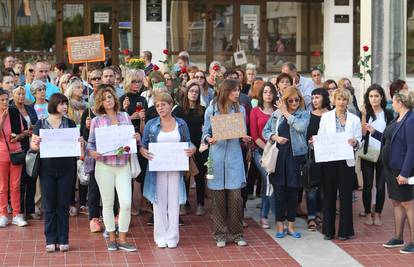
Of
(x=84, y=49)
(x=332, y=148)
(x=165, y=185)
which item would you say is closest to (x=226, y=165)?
(x=165, y=185)

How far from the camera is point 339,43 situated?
2178 centimetres

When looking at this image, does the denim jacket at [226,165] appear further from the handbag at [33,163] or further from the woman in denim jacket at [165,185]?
the handbag at [33,163]

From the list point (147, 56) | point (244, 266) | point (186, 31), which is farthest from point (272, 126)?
point (186, 31)

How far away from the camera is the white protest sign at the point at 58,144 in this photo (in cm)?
848

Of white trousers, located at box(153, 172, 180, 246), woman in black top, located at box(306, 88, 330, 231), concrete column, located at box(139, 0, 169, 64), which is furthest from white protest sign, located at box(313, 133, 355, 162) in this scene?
concrete column, located at box(139, 0, 169, 64)

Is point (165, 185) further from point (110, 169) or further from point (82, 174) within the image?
point (82, 174)

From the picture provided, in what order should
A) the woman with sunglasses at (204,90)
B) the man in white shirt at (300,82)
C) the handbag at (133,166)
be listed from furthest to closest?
the man in white shirt at (300,82)
the woman with sunglasses at (204,90)
the handbag at (133,166)

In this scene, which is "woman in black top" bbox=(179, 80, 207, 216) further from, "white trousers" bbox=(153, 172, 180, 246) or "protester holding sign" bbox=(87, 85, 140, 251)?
"protester holding sign" bbox=(87, 85, 140, 251)

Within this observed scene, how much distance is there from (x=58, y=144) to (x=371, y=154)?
4.02 m

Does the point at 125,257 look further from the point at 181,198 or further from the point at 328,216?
the point at 328,216

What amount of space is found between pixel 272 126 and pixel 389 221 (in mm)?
2372

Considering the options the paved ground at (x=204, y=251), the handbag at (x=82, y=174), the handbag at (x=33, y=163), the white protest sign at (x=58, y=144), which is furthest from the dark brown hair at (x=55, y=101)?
the paved ground at (x=204, y=251)

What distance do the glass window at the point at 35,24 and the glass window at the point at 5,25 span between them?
211 mm

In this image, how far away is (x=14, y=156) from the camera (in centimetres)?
967
